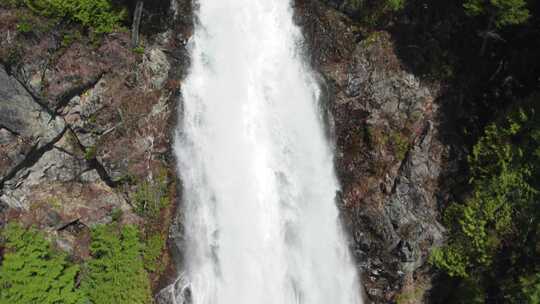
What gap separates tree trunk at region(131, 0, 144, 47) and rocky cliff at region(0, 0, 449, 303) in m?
0.35

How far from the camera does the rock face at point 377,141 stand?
17.1 meters

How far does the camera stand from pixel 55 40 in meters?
15.6

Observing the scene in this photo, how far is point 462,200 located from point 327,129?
5.07 meters

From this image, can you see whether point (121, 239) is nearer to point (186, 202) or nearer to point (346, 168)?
point (186, 202)

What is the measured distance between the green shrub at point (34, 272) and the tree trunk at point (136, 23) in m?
6.81

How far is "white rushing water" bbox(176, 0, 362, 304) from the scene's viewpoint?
54.5 feet

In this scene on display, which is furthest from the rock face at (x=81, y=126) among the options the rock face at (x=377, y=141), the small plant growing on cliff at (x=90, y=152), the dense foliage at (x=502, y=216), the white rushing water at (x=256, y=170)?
the dense foliage at (x=502, y=216)

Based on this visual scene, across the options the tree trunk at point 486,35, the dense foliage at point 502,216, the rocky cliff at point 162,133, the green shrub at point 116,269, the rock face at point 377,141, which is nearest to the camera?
the dense foliage at point 502,216

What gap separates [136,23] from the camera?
16453mm

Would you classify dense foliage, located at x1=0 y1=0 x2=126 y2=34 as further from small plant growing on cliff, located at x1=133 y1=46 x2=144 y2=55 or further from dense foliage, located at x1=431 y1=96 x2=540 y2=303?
dense foliage, located at x1=431 y1=96 x2=540 y2=303

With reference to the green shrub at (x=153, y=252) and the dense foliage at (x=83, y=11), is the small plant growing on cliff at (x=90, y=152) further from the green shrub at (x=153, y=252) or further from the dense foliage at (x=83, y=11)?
the dense foliage at (x=83, y=11)

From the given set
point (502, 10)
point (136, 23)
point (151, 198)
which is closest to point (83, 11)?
point (136, 23)

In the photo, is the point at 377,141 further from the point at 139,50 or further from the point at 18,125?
the point at 18,125

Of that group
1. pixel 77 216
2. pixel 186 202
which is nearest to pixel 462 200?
pixel 186 202
